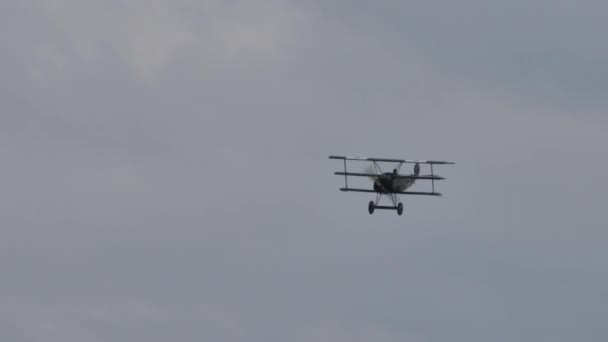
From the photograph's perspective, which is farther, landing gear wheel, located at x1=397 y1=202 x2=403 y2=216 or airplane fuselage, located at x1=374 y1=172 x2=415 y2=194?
airplane fuselage, located at x1=374 y1=172 x2=415 y2=194

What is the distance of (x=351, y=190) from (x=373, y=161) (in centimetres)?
562

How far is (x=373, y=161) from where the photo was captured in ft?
314

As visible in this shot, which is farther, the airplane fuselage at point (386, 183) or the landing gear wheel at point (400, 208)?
the airplane fuselage at point (386, 183)

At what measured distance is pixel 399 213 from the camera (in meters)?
92.5

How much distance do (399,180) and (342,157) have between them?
14.8 feet

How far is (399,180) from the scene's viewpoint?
94750 mm

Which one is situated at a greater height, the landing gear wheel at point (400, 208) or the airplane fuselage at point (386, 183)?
the airplane fuselage at point (386, 183)

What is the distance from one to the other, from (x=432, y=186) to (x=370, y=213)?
6.96 meters

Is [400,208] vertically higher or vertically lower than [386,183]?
lower

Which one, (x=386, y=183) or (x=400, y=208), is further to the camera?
(x=386, y=183)

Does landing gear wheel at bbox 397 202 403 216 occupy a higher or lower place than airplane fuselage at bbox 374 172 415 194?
lower

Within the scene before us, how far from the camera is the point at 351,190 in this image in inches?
3573

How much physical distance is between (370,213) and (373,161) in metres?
6.17
